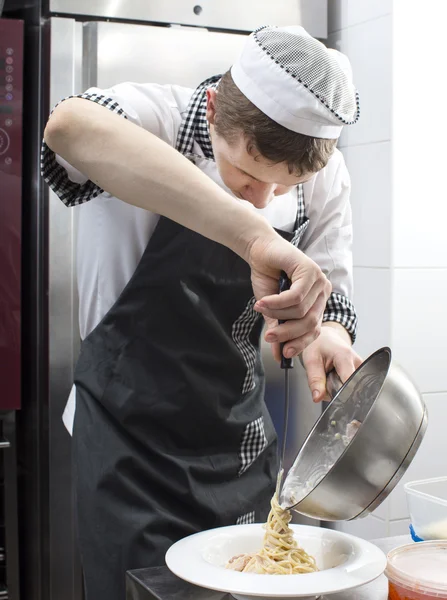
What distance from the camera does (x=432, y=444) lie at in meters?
2.06

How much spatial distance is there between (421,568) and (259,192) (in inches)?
23.9

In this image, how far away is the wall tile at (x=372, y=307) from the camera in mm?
2008

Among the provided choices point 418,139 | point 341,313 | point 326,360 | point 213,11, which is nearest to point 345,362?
point 326,360

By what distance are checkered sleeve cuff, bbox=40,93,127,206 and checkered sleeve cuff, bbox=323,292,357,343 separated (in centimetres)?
45

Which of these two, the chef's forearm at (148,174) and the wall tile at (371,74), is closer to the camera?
the chef's forearm at (148,174)

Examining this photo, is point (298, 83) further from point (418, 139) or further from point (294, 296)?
point (418, 139)

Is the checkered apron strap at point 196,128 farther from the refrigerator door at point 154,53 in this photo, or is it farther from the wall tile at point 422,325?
the wall tile at point 422,325

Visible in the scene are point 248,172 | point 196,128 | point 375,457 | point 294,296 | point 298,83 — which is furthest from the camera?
point 196,128

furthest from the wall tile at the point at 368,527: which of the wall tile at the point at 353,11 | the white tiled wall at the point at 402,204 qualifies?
the wall tile at the point at 353,11

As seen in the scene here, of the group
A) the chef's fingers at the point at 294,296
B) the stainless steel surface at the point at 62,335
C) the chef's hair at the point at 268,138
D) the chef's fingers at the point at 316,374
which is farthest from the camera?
the stainless steel surface at the point at 62,335

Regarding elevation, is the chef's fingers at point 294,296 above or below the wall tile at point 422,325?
above

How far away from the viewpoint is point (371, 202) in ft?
6.74

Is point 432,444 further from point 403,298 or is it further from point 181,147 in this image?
point 181,147

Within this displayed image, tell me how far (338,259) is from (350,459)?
70cm
